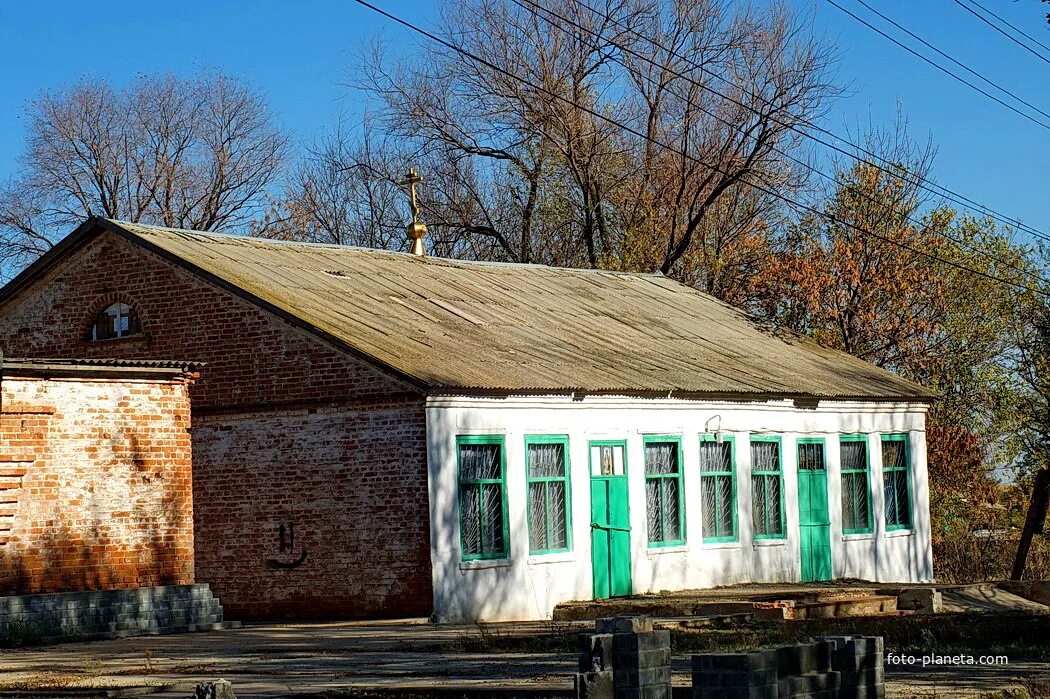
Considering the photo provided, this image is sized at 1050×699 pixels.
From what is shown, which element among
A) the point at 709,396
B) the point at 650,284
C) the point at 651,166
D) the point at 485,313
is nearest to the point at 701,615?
the point at 709,396

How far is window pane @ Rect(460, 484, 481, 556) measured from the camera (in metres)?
21.4

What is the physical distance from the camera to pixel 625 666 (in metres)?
9.87

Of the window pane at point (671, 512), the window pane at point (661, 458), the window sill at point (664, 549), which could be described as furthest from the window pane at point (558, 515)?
the window pane at point (671, 512)

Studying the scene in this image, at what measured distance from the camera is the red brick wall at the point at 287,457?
2105cm

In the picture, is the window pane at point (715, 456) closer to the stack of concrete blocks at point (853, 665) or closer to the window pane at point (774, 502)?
the window pane at point (774, 502)

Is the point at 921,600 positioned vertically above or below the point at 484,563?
below

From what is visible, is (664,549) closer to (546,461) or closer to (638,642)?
(546,461)

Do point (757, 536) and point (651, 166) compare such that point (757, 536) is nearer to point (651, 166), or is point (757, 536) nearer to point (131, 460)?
point (131, 460)

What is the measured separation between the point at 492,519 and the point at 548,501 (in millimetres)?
1263

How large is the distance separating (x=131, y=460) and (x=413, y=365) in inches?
146

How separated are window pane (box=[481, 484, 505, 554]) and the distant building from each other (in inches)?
1.2

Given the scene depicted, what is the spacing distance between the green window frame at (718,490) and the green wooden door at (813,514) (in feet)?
6.47

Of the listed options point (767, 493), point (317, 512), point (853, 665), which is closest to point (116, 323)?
point (317, 512)

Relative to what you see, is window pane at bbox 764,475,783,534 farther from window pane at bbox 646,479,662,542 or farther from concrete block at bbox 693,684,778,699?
concrete block at bbox 693,684,778,699
